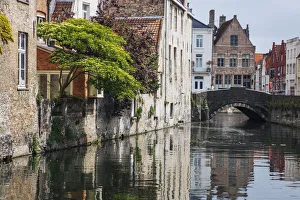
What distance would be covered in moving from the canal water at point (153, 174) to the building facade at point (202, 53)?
2069 inches

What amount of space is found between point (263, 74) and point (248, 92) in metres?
48.1

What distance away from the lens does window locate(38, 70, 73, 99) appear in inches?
1219

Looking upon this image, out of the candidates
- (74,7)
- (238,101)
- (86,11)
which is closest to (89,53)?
(74,7)

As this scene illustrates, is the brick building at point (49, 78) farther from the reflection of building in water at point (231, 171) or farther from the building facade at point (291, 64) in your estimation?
the building facade at point (291, 64)

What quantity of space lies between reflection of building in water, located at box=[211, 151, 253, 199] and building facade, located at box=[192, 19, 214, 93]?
54.1 meters

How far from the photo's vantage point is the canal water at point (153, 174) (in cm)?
1723

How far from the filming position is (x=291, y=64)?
8900 centimetres

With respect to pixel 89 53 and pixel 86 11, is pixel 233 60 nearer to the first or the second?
pixel 86 11

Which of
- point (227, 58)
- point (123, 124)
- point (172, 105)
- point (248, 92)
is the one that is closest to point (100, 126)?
point (123, 124)

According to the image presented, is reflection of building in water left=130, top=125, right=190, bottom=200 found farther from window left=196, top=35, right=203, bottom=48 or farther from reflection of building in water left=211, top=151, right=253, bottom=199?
window left=196, top=35, right=203, bottom=48

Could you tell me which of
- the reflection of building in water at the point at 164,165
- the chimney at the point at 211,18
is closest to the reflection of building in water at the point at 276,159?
the reflection of building in water at the point at 164,165

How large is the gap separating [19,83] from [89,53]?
5.72m

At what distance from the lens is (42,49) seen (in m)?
29.9

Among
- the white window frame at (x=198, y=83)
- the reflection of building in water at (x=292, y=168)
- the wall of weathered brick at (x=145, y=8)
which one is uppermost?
the wall of weathered brick at (x=145, y=8)
